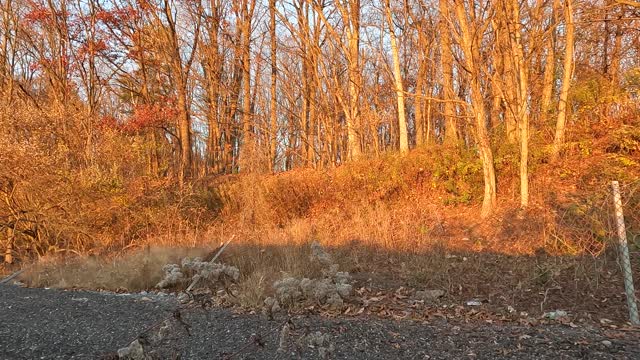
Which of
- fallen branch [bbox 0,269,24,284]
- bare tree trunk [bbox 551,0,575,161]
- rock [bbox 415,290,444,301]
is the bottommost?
fallen branch [bbox 0,269,24,284]

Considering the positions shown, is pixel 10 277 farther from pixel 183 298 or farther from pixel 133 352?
pixel 133 352

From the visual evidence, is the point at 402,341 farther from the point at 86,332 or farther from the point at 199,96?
the point at 199,96

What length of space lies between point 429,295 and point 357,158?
25.2ft

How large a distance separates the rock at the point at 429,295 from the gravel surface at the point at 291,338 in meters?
1.00

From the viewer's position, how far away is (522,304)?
220 inches

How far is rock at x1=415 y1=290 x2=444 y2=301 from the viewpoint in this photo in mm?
5812

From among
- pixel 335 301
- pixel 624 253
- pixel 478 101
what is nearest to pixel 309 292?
pixel 335 301

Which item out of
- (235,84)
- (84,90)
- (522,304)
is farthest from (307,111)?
(522,304)

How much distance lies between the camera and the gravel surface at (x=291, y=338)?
3723 millimetres

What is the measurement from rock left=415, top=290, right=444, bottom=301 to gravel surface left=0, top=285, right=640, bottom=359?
3.28 feet

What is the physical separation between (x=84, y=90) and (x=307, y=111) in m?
8.77

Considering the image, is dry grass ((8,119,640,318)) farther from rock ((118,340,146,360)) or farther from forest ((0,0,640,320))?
rock ((118,340,146,360))

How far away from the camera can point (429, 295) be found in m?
5.83

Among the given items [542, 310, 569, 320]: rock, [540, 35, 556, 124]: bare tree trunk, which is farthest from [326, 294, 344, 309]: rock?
[540, 35, 556, 124]: bare tree trunk
